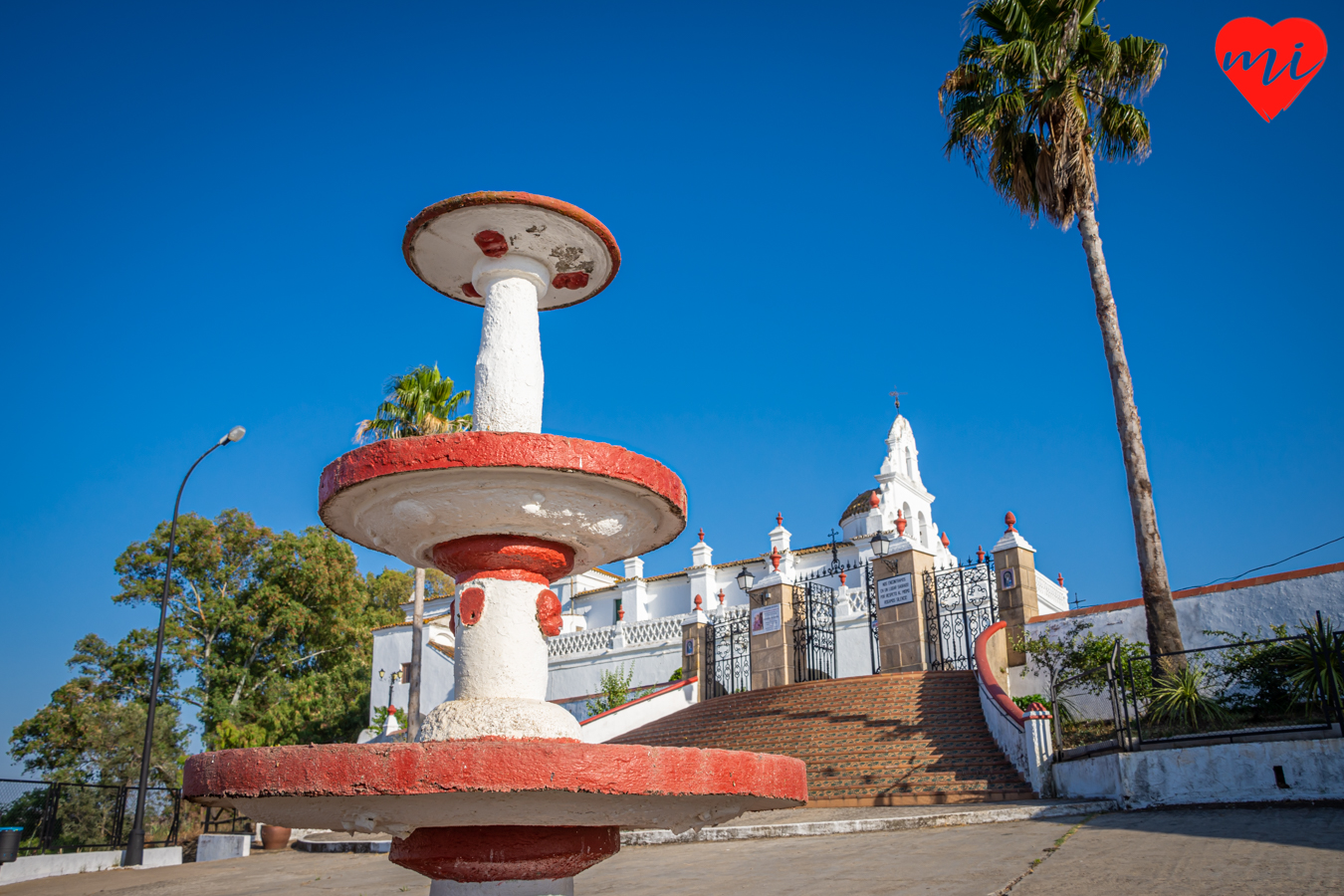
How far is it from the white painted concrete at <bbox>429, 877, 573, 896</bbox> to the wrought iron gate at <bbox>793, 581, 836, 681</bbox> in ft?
61.2

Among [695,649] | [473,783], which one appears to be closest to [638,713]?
[695,649]

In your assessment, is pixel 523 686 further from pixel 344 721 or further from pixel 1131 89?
pixel 344 721

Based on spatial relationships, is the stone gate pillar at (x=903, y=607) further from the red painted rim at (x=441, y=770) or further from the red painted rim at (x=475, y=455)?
the red painted rim at (x=441, y=770)

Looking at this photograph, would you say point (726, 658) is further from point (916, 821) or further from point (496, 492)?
point (496, 492)

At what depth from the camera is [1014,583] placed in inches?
663

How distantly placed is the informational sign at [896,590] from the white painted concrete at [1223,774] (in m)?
8.58

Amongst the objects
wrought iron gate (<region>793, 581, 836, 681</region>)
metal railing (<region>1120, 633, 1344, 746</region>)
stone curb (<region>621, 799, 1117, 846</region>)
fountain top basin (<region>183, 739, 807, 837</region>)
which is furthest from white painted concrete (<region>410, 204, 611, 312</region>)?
wrought iron gate (<region>793, 581, 836, 681</region>)

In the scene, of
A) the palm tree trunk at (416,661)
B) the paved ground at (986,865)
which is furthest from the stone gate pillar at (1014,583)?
the palm tree trunk at (416,661)

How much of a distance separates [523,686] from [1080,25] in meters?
16.1

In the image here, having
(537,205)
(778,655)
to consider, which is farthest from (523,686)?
(778,655)

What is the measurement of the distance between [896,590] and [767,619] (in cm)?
365

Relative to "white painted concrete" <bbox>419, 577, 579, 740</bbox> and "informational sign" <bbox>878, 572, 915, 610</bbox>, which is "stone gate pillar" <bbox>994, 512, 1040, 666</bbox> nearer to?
"informational sign" <bbox>878, 572, 915, 610</bbox>

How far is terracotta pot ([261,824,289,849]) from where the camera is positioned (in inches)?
668

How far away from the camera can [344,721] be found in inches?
1379
